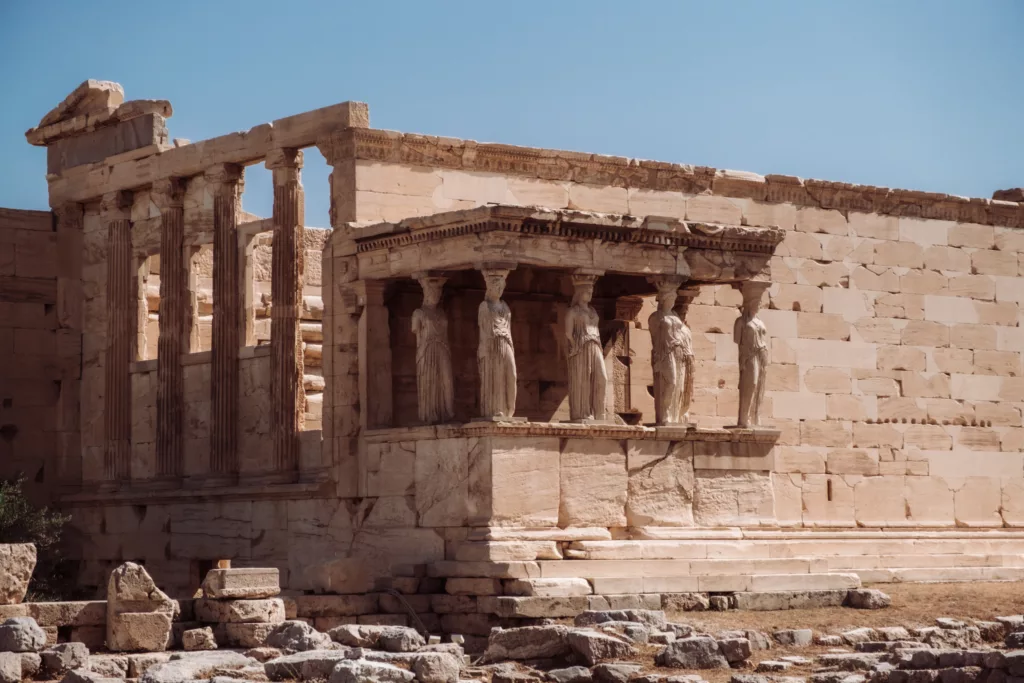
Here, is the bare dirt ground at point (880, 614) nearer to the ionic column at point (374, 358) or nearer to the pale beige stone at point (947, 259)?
the ionic column at point (374, 358)

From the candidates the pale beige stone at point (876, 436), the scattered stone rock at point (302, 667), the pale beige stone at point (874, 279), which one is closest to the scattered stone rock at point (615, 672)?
the scattered stone rock at point (302, 667)

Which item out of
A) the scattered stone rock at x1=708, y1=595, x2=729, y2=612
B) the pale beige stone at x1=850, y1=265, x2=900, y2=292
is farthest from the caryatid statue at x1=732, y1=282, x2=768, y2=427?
the pale beige stone at x1=850, y1=265, x2=900, y2=292

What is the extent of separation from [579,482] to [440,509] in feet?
4.41

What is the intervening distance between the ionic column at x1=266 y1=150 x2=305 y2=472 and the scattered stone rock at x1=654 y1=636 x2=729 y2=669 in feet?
23.9

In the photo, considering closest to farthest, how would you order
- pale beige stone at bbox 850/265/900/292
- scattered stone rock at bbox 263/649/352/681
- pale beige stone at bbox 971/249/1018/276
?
scattered stone rock at bbox 263/649/352/681, pale beige stone at bbox 850/265/900/292, pale beige stone at bbox 971/249/1018/276

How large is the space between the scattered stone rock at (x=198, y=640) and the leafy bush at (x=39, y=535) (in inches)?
248

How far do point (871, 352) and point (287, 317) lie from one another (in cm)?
693

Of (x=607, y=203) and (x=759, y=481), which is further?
(x=607, y=203)

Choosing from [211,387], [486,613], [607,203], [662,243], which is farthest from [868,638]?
[211,387]

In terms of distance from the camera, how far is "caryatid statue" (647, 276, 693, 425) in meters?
21.0

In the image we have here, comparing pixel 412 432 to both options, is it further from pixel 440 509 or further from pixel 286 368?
pixel 286 368

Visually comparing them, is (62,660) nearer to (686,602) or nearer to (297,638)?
(297,638)

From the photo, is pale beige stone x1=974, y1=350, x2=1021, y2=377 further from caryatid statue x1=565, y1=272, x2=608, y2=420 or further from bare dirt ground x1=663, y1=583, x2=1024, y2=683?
caryatid statue x1=565, y1=272, x2=608, y2=420

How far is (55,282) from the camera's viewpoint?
84.5ft
